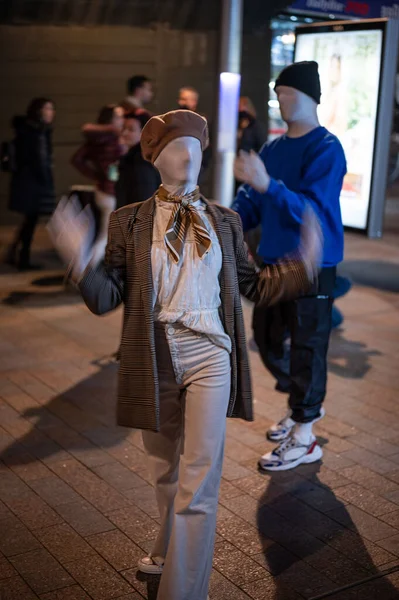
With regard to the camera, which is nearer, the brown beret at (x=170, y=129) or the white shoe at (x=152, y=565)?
the brown beret at (x=170, y=129)

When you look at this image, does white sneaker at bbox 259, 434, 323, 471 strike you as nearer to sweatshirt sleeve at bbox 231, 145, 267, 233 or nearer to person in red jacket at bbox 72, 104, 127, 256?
sweatshirt sleeve at bbox 231, 145, 267, 233

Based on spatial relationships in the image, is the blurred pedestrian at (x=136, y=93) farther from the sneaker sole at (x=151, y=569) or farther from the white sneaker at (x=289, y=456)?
the sneaker sole at (x=151, y=569)

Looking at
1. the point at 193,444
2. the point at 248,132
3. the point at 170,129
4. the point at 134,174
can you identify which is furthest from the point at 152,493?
the point at 248,132

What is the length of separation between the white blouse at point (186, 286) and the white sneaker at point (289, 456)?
1.77 metres

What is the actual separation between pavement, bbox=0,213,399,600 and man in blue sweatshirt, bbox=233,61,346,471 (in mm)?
325

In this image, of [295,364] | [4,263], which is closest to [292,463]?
[295,364]

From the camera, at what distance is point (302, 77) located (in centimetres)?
477

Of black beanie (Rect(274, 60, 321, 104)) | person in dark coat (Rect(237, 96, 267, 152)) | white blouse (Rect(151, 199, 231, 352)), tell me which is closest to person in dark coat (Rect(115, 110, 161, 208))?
black beanie (Rect(274, 60, 321, 104))

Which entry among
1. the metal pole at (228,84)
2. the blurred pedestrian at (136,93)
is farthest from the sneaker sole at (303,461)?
the blurred pedestrian at (136,93)

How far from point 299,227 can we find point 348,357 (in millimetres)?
2647

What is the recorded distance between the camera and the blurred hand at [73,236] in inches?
131

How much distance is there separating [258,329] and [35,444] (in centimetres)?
150

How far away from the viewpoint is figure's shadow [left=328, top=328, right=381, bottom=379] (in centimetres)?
683

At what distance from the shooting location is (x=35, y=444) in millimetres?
5281
